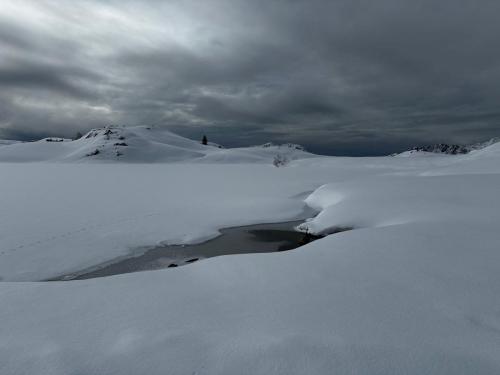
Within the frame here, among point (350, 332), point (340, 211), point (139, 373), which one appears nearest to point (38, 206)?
point (340, 211)

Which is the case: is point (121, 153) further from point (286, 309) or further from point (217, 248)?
point (286, 309)

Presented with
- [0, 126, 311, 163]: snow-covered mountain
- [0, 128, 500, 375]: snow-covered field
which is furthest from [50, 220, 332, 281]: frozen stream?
[0, 126, 311, 163]: snow-covered mountain

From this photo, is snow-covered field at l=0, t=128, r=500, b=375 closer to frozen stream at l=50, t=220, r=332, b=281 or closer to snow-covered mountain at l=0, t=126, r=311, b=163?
frozen stream at l=50, t=220, r=332, b=281

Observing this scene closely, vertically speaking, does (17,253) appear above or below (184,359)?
below

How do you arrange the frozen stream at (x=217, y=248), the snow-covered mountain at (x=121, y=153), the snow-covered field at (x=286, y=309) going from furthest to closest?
the snow-covered mountain at (x=121, y=153)
the frozen stream at (x=217, y=248)
the snow-covered field at (x=286, y=309)

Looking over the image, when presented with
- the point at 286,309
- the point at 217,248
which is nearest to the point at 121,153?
the point at 217,248

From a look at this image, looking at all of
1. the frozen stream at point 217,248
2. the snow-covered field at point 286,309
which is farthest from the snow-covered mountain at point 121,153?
the snow-covered field at point 286,309

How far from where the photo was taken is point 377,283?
5715 millimetres

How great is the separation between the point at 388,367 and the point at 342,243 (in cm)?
495

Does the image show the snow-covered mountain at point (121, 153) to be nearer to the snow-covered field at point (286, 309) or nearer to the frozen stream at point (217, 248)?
the frozen stream at point (217, 248)

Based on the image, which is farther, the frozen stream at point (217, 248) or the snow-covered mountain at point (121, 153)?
the snow-covered mountain at point (121, 153)

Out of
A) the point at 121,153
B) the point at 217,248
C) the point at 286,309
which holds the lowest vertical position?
the point at 217,248

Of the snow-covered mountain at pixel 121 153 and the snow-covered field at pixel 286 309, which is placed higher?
the snow-covered mountain at pixel 121 153

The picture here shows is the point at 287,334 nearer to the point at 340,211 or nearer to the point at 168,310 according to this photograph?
the point at 168,310
